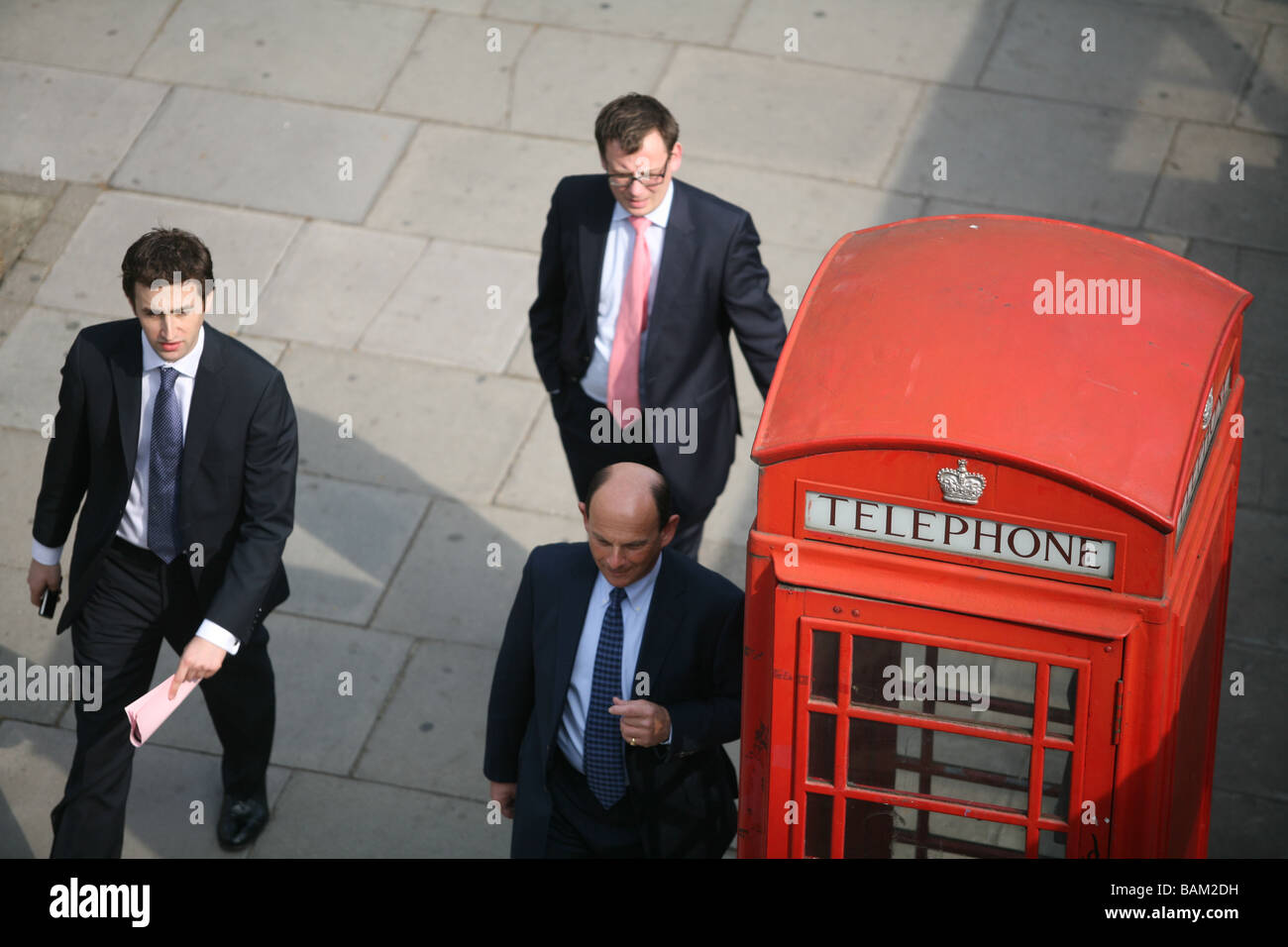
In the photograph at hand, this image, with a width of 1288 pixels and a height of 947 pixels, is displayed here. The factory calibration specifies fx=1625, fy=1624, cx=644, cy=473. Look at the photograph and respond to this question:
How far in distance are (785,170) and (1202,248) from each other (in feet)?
7.95

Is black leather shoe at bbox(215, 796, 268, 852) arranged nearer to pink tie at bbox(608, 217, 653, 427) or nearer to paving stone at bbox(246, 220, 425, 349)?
pink tie at bbox(608, 217, 653, 427)

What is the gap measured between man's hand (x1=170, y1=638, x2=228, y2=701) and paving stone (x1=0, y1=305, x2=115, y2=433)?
3225mm

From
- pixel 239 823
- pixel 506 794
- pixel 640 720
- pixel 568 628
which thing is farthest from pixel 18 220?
pixel 640 720

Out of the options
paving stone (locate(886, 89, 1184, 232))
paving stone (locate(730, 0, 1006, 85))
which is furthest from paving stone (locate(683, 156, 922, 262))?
paving stone (locate(730, 0, 1006, 85))

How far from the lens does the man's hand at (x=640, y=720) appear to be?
4.61 m

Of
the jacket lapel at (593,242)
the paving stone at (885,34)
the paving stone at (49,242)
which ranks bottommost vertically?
the jacket lapel at (593,242)

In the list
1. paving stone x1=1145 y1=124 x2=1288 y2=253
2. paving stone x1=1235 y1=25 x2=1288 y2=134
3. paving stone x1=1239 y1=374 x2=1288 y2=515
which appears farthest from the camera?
paving stone x1=1235 y1=25 x2=1288 y2=134

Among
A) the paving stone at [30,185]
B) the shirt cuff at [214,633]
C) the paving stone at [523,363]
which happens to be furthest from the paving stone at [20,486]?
the paving stone at [523,363]

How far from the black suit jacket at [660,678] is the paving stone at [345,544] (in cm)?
263

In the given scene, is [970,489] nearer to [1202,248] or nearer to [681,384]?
[681,384]

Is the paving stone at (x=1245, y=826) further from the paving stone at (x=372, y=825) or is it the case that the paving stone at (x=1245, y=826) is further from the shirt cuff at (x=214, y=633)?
the shirt cuff at (x=214, y=633)

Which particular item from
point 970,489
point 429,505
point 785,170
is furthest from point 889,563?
point 785,170

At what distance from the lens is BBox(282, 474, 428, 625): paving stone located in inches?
293

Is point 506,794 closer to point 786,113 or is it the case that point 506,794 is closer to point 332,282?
point 332,282
